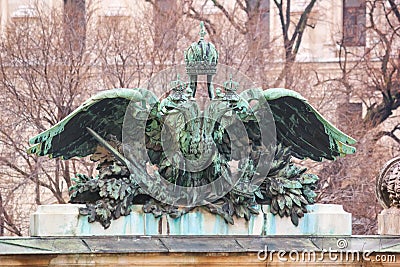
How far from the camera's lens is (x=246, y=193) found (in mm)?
16156

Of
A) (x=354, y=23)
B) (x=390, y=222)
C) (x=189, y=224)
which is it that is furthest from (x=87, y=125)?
(x=354, y=23)

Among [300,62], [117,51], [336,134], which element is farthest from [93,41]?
[336,134]

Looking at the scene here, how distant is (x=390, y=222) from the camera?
58.4 feet

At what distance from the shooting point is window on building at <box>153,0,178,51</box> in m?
32.2

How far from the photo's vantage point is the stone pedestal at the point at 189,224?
15.7 m

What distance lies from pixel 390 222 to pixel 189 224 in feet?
9.07

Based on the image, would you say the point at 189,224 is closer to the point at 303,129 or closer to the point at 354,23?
the point at 303,129

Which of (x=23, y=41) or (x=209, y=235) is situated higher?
(x=23, y=41)

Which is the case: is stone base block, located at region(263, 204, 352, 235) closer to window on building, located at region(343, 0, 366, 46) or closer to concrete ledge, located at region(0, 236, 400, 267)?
concrete ledge, located at region(0, 236, 400, 267)

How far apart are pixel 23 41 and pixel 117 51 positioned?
5.93 feet

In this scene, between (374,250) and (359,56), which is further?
(359,56)

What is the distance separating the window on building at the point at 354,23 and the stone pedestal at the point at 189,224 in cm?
2072

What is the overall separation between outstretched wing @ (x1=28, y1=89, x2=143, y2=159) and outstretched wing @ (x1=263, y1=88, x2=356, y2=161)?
145 centimetres

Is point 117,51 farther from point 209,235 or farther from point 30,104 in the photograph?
point 209,235
